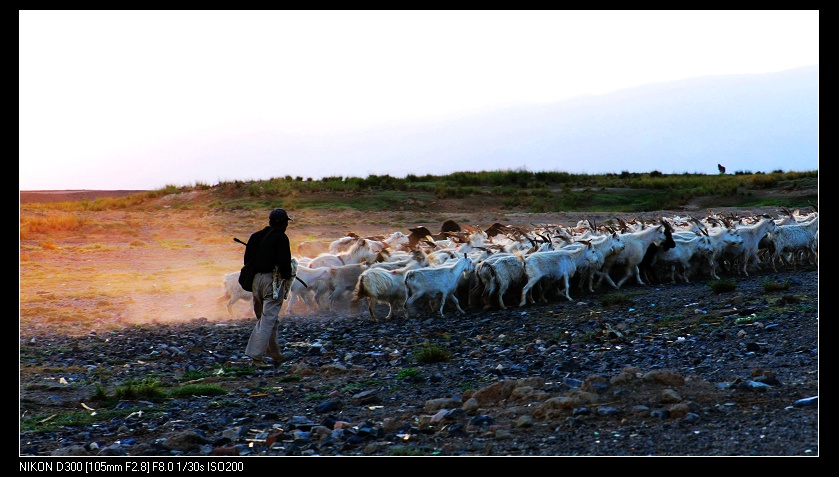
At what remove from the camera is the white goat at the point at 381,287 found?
13.8 m

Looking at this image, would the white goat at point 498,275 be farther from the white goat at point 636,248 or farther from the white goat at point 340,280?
the white goat at point 636,248

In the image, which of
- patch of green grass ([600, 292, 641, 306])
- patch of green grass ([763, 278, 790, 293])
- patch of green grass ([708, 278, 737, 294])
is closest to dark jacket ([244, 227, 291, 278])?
patch of green grass ([600, 292, 641, 306])

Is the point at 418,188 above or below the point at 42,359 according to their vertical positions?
above

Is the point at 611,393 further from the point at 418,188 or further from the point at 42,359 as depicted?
the point at 418,188

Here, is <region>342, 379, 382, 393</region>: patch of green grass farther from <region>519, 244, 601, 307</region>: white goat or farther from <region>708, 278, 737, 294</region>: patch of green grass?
<region>708, 278, 737, 294</region>: patch of green grass

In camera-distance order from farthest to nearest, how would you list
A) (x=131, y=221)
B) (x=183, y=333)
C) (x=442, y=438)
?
(x=131, y=221)
(x=183, y=333)
(x=442, y=438)

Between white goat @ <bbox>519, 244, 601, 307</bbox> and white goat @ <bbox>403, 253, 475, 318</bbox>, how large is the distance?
1.13 meters

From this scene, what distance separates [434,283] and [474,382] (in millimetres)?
4925

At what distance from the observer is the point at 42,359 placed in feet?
36.9

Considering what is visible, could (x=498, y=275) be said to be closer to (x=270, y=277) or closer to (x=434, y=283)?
(x=434, y=283)

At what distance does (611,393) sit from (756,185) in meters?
36.8

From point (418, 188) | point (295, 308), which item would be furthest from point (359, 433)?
point (418, 188)

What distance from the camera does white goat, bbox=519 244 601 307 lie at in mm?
14594

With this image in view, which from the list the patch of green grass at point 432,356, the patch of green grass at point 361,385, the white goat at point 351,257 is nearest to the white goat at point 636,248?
the white goat at point 351,257
